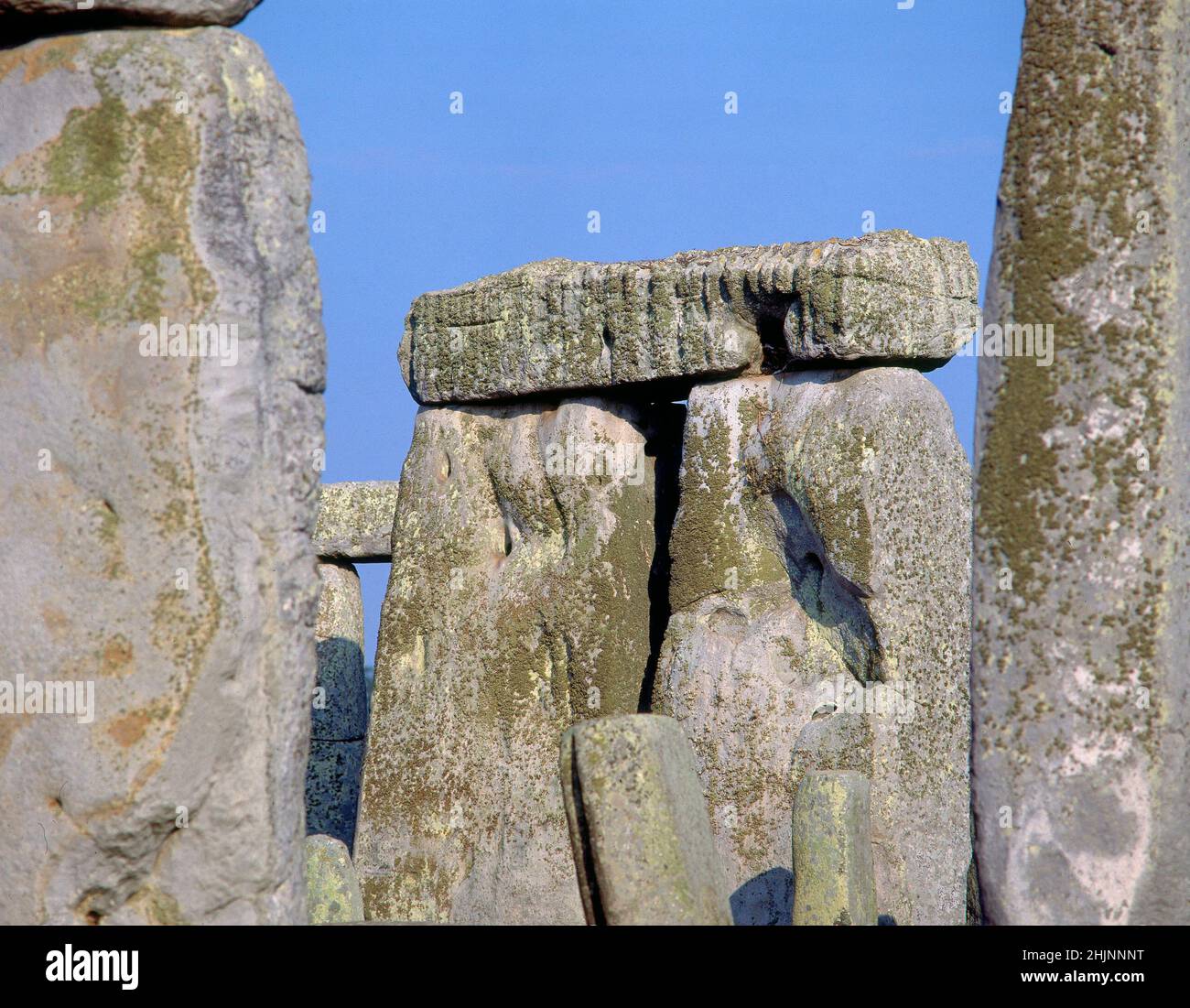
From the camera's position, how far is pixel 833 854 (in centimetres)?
665

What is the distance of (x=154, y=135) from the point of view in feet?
15.6

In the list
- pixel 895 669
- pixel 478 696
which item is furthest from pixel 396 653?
pixel 895 669

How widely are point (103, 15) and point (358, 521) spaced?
28.3 feet

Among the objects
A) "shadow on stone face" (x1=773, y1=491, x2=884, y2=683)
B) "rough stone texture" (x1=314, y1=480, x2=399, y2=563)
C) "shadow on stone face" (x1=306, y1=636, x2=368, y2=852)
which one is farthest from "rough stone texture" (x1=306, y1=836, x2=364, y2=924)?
"rough stone texture" (x1=314, y1=480, x2=399, y2=563)

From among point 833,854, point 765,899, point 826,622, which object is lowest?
point 765,899

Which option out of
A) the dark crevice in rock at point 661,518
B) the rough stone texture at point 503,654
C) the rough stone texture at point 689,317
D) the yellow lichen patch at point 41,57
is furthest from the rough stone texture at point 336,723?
the yellow lichen patch at point 41,57

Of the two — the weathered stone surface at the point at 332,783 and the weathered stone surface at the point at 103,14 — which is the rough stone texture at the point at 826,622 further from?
the weathered stone surface at the point at 332,783

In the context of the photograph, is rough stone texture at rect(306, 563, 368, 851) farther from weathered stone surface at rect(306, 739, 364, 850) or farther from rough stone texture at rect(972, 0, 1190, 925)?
rough stone texture at rect(972, 0, 1190, 925)

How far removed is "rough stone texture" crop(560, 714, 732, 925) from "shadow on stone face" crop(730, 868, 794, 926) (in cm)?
302

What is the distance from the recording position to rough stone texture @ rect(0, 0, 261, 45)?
4.79 m

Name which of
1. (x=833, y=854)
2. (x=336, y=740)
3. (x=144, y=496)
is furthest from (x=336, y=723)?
(x=144, y=496)

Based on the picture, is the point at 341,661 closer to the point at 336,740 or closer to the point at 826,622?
the point at 336,740

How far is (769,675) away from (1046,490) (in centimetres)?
371

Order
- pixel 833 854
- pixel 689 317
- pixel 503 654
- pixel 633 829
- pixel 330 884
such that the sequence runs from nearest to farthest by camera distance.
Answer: pixel 633 829 < pixel 833 854 < pixel 330 884 < pixel 689 317 < pixel 503 654
